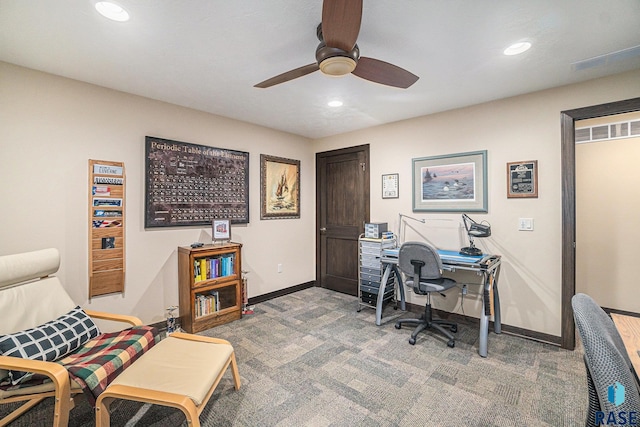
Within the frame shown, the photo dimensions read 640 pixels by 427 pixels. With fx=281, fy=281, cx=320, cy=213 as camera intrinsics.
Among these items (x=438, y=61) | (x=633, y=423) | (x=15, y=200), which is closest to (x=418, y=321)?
(x=633, y=423)

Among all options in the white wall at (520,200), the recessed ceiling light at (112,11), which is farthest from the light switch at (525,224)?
the recessed ceiling light at (112,11)

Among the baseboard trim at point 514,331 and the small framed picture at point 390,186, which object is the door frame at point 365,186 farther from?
the baseboard trim at point 514,331

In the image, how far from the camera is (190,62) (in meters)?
2.24

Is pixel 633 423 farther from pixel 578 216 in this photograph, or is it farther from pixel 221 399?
pixel 578 216

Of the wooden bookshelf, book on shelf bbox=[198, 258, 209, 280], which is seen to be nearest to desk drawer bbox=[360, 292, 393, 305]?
the wooden bookshelf

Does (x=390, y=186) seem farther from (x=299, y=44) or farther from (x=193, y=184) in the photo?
(x=193, y=184)

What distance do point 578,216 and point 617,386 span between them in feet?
12.4

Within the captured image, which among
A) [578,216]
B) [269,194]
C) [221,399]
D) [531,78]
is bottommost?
[221,399]

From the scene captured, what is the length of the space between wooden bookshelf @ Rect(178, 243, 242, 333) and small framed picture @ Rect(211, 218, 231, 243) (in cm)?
12

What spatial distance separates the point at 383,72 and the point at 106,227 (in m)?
2.83

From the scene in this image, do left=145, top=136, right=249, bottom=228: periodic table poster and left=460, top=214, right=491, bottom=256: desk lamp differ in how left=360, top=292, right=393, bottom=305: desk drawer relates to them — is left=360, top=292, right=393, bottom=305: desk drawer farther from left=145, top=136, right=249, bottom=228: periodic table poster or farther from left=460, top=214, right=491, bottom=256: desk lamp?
left=145, top=136, right=249, bottom=228: periodic table poster

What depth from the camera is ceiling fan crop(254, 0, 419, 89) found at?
1367 millimetres

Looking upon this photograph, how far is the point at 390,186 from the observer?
389 cm

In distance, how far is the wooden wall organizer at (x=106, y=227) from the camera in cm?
263
